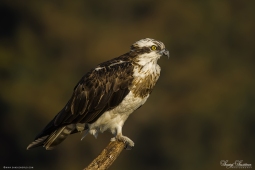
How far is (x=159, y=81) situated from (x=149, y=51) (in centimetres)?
2659

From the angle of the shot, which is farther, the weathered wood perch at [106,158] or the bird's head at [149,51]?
the bird's head at [149,51]

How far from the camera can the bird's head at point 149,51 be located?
43.3 ft

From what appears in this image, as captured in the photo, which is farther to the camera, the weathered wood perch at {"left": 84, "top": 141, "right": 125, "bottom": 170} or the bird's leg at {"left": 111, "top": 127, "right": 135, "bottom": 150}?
the bird's leg at {"left": 111, "top": 127, "right": 135, "bottom": 150}

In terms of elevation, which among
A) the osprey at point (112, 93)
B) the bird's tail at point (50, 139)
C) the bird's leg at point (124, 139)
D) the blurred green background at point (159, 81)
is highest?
the osprey at point (112, 93)

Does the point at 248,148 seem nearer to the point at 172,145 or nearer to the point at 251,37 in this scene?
the point at 172,145

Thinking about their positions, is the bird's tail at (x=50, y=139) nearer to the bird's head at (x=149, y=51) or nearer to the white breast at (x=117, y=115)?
the white breast at (x=117, y=115)

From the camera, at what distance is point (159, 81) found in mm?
39781

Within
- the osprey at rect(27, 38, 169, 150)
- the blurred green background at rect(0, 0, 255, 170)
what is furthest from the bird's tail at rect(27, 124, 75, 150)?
the blurred green background at rect(0, 0, 255, 170)

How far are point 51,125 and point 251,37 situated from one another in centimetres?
3605

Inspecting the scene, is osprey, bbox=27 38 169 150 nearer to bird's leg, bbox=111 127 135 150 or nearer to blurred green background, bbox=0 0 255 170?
bird's leg, bbox=111 127 135 150

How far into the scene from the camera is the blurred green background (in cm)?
3634

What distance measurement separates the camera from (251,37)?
→ 4831 centimetres

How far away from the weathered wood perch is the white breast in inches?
21.7

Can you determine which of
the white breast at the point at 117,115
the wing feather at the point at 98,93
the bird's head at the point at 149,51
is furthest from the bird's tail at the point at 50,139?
the bird's head at the point at 149,51
